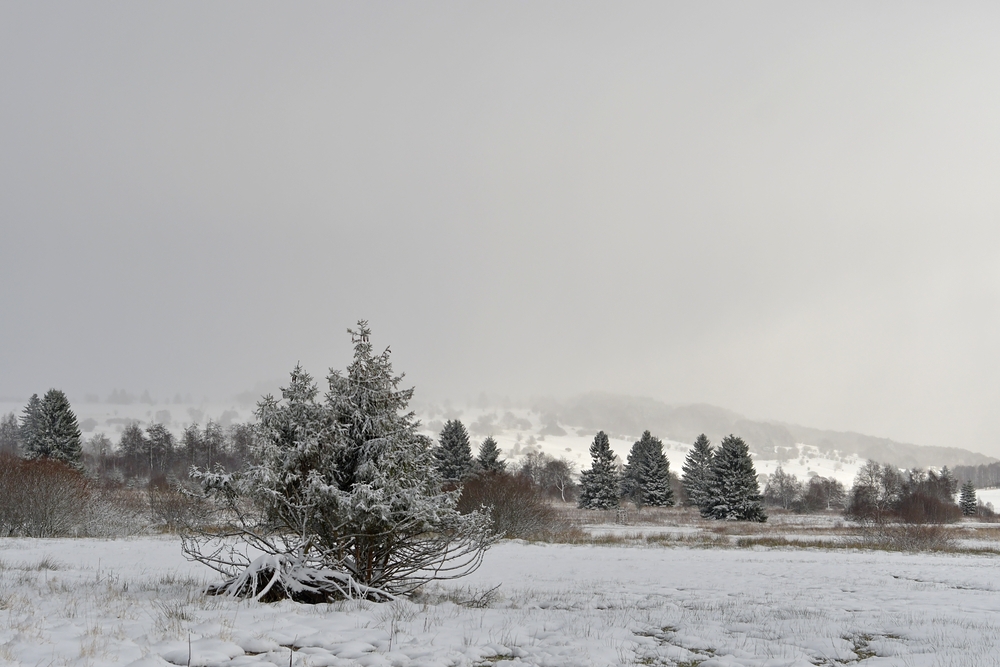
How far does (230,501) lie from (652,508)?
76.8 metres

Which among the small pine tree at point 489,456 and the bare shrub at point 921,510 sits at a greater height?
the small pine tree at point 489,456

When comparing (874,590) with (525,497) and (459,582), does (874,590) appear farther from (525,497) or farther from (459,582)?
(525,497)

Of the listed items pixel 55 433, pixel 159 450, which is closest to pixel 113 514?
pixel 55 433

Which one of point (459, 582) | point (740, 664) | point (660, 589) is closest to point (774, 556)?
point (660, 589)

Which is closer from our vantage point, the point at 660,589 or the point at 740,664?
the point at 740,664

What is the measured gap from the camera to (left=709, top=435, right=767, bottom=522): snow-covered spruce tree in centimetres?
5959

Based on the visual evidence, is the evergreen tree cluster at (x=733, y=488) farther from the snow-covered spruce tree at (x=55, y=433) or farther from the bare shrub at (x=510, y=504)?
the snow-covered spruce tree at (x=55, y=433)

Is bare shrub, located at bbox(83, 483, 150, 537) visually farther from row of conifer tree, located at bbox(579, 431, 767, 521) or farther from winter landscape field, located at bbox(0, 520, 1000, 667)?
row of conifer tree, located at bbox(579, 431, 767, 521)

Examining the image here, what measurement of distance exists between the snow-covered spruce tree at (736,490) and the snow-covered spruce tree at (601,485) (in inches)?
728

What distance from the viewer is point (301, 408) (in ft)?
34.9

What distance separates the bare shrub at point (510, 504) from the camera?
33.7m

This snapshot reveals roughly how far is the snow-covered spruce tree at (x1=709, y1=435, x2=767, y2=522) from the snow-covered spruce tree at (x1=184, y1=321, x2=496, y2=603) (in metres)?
55.9

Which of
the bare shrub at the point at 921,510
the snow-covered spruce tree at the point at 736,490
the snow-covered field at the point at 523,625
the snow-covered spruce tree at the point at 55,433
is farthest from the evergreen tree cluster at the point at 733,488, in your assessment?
the snow-covered spruce tree at the point at 55,433

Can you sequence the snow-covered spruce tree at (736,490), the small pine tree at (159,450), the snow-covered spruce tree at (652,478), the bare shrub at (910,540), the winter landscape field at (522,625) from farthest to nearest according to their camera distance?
the small pine tree at (159,450) → the snow-covered spruce tree at (652,478) → the snow-covered spruce tree at (736,490) → the bare shrub at (910,540) → the winter landscape field at (522,625)
